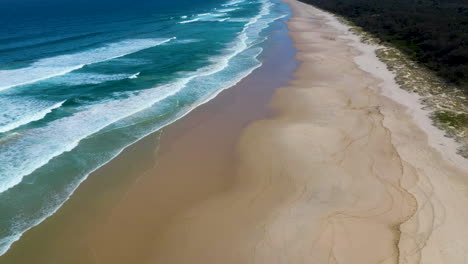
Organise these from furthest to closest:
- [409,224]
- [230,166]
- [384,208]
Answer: [230,166] → [384,208] → [409,224]

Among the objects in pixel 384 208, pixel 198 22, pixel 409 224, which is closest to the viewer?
pixel 409 224

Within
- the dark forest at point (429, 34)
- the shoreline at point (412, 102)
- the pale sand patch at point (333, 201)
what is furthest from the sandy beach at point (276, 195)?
the dark forest at point (429, 34)

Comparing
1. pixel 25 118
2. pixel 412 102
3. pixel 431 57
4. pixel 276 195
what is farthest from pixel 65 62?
pixel 431 57

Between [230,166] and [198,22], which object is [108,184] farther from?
[198,22]

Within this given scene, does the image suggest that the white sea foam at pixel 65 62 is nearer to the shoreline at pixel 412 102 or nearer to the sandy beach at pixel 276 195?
the sandy beach at pixel 276 195

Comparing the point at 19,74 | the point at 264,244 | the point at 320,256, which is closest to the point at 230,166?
the point at 264,244

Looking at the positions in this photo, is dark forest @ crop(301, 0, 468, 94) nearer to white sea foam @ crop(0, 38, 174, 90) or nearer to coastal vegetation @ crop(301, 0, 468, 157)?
coastal vegetation @ crop(301, 0, 468, 157)

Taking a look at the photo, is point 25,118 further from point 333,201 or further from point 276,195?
point 333,201
